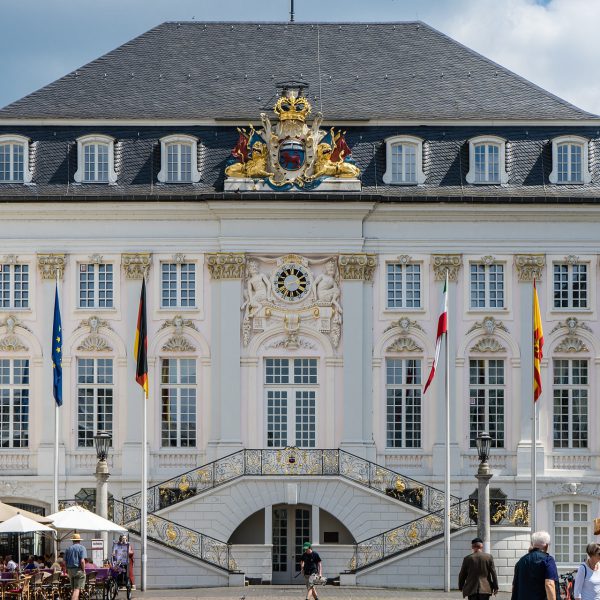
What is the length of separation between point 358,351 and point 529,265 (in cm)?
569

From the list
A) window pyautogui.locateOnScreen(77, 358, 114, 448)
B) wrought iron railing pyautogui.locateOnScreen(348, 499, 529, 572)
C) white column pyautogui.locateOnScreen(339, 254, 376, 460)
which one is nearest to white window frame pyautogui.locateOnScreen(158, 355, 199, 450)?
window pyautogui.locateOnScreen(77, 358, 114, 448)

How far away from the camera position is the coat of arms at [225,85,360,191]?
5309cm

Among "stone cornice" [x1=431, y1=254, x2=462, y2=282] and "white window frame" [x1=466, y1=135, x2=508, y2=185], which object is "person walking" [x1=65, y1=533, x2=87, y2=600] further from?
"white window frame" [x1=466, y1=135, x2=508, y2=185]

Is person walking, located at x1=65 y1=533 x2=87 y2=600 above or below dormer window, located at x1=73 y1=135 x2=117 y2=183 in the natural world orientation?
below

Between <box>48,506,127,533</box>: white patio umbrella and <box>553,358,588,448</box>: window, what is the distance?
52.3 ft

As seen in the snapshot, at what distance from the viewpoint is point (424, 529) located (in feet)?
161

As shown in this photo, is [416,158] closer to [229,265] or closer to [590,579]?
[229,265]

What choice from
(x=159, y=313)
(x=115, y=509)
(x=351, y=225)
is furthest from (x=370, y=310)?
(x=115, y=509)

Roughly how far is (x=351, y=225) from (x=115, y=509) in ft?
36.1

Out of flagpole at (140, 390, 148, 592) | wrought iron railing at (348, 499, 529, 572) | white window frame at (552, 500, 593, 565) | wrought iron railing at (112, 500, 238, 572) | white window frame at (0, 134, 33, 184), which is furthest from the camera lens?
white window frame at (0, 134, 33, 184)

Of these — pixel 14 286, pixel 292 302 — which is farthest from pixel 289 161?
pixel 14 286

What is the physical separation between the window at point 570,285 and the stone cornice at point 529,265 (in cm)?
51

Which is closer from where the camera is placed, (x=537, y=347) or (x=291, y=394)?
(x=537, y=347)

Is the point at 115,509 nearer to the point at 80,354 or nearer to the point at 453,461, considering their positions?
the point at 80,354
